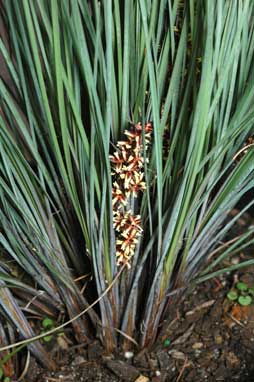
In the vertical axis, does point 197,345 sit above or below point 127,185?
below

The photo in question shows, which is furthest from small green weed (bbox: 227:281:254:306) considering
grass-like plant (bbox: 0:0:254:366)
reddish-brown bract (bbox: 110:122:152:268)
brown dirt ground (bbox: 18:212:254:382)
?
reddish-brown bract (bbox: 110:122:152:268)

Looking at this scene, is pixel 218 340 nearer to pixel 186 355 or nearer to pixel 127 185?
pixel 186 355

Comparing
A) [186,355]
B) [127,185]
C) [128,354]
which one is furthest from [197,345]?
[127,185]

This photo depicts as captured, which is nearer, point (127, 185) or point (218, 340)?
point (127, 185)

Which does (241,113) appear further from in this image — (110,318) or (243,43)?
(110,318)

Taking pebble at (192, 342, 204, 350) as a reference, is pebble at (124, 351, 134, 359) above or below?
below

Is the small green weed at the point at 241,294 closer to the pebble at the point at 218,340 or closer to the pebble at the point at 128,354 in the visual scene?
the pebble at the point at 218,340

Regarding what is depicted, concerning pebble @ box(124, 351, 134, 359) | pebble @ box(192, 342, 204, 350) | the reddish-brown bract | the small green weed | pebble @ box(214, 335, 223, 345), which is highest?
the reddish-brown bract

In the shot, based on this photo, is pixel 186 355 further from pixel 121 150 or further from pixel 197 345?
pixel 121 150

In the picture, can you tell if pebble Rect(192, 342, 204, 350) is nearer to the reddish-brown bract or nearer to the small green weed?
the small green weed
